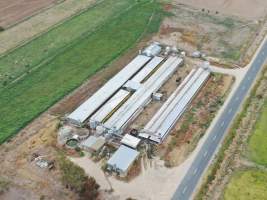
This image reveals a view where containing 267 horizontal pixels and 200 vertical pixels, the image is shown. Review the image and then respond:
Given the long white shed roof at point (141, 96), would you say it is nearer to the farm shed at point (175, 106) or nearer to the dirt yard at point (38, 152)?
the farm shed at point (175, 106)

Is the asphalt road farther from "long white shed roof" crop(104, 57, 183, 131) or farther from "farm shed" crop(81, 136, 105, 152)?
"farm shed" crop(81, 136, 105, 152)

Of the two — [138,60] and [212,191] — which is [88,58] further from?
[212,191]

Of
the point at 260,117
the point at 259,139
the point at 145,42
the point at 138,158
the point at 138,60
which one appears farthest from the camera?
the point at 145,42

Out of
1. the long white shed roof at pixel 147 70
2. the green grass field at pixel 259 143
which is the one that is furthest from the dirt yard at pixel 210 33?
the green grass field at pixel 259 143

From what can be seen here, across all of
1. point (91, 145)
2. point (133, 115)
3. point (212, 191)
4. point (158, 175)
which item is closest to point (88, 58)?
point (133, 115)

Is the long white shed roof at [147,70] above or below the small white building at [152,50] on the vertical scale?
below

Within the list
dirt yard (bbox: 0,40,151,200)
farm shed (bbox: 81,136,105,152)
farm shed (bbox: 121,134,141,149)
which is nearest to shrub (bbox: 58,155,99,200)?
dirt yard (bbox: 0,40,151,200)

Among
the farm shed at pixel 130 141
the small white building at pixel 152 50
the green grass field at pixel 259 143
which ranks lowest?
the farm shed at pixel 130 141
